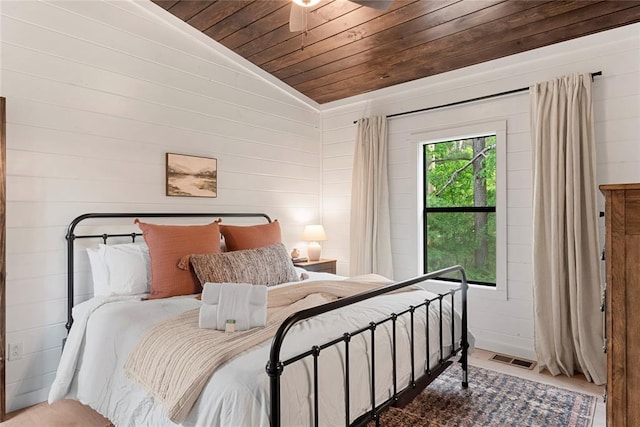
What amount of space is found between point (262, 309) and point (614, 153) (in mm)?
2834

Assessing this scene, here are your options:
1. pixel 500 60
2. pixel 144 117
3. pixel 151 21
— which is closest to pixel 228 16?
pixel 151 21

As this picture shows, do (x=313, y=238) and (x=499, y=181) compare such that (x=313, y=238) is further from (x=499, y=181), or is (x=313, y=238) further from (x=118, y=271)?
(x=118, y=271)

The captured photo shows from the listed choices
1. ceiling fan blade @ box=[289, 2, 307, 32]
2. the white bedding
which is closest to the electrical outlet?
the white bedding

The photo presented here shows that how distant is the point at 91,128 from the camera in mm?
2920

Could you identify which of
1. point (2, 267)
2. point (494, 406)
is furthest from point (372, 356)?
point (2, 267)

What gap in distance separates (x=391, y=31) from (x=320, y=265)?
2374mm

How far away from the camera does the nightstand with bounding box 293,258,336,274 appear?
13.4ft

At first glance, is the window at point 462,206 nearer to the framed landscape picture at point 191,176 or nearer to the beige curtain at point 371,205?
the beige curtain at point 371,205

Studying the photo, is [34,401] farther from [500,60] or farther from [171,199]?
[500,60]

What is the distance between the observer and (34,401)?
2.60 m

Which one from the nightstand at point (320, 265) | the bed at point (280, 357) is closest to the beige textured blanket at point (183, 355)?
the bed at point (280, 357)

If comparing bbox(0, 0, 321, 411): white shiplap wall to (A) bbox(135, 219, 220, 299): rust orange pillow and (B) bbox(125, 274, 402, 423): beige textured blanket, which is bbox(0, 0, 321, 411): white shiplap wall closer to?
(A) bbox(135, 219, 220, 299): rust orange pillow

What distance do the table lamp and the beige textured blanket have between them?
84.3 inches

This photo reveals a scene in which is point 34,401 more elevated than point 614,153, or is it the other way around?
point 614,153
